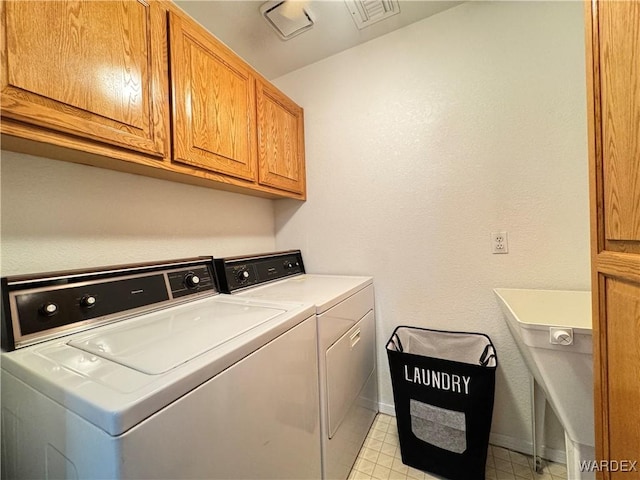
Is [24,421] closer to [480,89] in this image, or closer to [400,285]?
[400,285]

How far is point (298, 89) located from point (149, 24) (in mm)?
1185

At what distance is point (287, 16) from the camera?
1.48m

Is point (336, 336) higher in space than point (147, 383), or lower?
lower

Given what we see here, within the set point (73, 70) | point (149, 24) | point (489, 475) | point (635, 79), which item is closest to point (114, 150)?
point (73, 70)

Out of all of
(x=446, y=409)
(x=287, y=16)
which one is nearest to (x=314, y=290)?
(x=446, y=409)

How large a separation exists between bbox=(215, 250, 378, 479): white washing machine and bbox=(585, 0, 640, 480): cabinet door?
2.72 ft

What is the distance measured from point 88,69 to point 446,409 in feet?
6.47

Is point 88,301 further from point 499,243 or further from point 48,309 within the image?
point 499,243

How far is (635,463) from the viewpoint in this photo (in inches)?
21.0

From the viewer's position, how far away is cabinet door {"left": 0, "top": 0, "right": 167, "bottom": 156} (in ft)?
2.20

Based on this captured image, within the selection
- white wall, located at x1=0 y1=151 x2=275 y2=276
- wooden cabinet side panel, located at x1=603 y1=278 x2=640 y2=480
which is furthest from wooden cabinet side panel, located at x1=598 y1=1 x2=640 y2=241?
white wall, located at x1=0 y1=151 x2=275 y2=276

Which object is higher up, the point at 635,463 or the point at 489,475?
the point at 635,463

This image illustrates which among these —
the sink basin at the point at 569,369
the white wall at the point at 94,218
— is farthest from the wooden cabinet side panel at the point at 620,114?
the white wall at the point at 94,218

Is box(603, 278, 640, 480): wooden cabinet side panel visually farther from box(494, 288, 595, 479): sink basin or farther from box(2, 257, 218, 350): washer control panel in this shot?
box(2, 257, 218, 350): washer control panel
